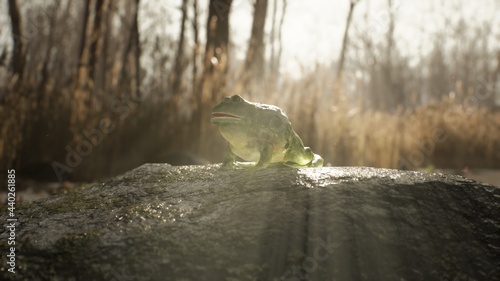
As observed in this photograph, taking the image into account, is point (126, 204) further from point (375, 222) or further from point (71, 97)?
point (71, 97)

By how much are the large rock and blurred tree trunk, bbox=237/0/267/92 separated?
382 centimetres

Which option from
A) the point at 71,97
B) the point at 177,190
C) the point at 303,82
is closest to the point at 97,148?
the point at 71,97

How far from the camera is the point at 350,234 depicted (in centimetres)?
157

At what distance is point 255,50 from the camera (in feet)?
24.5

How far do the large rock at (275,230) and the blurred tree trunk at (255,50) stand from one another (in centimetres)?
382

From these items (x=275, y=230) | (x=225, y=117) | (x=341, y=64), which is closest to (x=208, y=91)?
(x=225, y=117)

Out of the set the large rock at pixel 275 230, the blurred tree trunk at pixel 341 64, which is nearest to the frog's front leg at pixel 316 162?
the large rock at pixel 275 230

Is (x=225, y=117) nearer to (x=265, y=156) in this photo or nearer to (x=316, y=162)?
(x=265, y=156)

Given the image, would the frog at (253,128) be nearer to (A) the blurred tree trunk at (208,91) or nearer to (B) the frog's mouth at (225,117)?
(B) the frog's mouth at (225,117)

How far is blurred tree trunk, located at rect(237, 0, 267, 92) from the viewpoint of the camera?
237 inches

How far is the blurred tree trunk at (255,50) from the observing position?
19.8 ft

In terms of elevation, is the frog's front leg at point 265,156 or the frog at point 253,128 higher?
the frog at point 253,128

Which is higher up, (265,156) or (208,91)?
(208,91)

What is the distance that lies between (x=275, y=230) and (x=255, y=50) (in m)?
6.22
